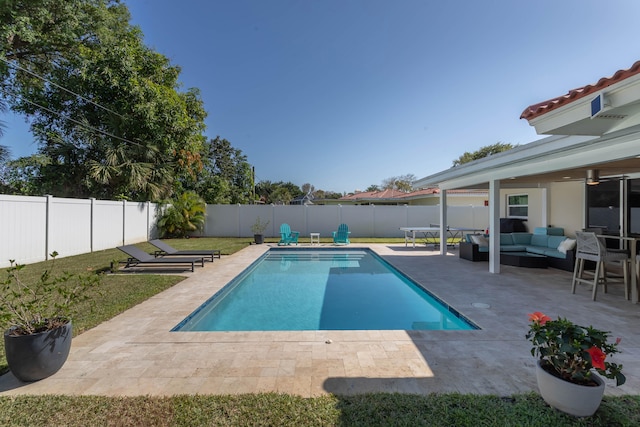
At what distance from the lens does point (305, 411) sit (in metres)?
2.23

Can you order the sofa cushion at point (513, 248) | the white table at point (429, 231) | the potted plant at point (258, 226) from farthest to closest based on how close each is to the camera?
1. the potted plant at point (258, 226)
2. the white table at point (429, 231)
3. the sofa cushion at point (513, 248)

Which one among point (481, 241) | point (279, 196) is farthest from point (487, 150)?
point (279, 196)

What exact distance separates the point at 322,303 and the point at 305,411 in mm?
3875

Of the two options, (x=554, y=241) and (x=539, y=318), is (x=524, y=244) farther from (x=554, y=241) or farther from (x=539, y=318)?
(x=539, y=318)

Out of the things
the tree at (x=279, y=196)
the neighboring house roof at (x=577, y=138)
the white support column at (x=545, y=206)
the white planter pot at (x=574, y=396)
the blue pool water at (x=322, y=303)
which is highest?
the tree at (x=279, y=196)

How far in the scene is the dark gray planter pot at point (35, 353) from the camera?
2.58 m

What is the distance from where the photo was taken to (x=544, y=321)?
7.35ft

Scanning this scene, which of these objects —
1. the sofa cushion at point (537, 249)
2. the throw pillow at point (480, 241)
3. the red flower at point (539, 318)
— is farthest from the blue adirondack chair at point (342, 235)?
the red flower at point (539, 318)

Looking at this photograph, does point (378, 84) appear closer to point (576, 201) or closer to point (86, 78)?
point (576, 201)

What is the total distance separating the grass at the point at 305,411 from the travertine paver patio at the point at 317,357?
148 millimetres

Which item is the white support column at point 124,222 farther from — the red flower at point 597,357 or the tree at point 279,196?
the tree at point 279,196

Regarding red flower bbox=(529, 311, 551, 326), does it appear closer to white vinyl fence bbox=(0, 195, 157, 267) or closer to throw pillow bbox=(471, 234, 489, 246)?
throw pillow bbox=(471, 234, 489, 246)

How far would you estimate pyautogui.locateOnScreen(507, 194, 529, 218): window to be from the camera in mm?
11160

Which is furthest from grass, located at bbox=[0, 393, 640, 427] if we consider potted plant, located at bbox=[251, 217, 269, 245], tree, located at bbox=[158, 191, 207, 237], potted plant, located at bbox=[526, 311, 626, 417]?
tree, located at bbox=[158, 191, 207, 237]
